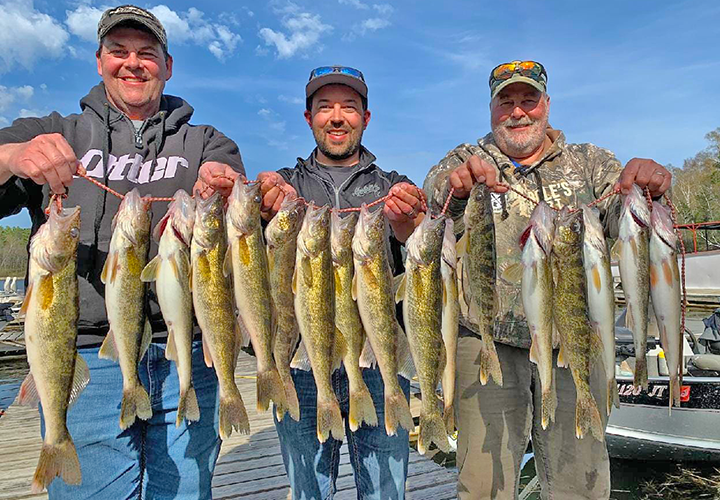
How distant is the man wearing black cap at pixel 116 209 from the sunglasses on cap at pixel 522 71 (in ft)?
7.90

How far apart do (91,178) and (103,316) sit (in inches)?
33.8

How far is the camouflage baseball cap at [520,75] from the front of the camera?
4410 millimetres

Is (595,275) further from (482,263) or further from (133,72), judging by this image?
(133,72)

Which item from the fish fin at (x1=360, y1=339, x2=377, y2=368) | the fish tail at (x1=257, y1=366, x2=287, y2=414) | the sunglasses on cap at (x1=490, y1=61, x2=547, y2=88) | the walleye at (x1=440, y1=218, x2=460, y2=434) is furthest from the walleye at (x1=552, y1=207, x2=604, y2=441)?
the fish tail at (x1=257, y1=366, x2=287, y2=414)

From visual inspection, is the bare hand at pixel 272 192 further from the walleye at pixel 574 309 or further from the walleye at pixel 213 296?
the walleye at pixel 574 309

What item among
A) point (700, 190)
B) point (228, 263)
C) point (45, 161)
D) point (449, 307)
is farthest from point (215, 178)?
point (700, 190)

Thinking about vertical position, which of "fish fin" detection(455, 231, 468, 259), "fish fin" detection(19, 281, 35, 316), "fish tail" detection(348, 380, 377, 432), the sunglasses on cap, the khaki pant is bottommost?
the khaki pant

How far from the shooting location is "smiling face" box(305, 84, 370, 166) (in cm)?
423

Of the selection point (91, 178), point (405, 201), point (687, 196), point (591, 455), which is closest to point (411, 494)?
point (591, 455)

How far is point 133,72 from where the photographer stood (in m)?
3.50

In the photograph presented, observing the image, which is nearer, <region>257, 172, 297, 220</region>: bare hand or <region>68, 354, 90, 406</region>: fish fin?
<region>68, 354, 90, 406</region>: fish fin

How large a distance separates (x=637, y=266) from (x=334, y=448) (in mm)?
2508

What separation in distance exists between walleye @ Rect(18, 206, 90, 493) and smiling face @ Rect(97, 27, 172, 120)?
3.05 feet

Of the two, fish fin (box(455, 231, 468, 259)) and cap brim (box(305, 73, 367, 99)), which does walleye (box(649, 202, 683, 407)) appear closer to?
fish fin (box(455, 231, 468, 259))
